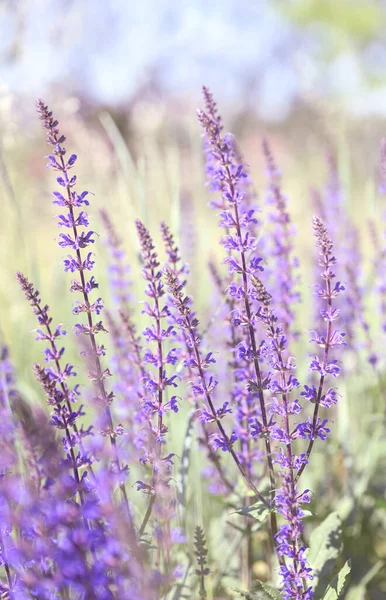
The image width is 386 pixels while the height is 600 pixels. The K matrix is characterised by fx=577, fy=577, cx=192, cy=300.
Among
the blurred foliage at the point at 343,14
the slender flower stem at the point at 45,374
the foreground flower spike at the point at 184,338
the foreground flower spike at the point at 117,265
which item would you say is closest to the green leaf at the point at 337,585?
the foreground flower spike at the point at 184,338

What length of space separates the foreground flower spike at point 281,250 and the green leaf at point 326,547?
3.18 ft

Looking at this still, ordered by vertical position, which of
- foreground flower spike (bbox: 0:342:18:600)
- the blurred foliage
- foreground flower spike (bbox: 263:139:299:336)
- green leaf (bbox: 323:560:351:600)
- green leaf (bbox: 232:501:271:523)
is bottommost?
green leaf (bbox: 323:560:351:600)

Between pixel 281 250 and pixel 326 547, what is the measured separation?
4.55 ft

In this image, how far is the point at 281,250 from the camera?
2.92 m

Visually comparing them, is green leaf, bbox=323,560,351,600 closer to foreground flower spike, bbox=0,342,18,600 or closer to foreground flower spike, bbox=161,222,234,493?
foreground flower spike, bbox=161,222,234,493

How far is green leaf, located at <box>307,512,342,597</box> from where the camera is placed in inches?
87.4

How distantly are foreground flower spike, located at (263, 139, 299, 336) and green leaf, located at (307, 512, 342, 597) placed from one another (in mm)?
970

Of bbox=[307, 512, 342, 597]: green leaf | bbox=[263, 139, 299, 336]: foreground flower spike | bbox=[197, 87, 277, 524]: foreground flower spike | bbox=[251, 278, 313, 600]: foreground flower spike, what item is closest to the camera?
bbox=[251, 278, 313, 600]: foreground flower spike

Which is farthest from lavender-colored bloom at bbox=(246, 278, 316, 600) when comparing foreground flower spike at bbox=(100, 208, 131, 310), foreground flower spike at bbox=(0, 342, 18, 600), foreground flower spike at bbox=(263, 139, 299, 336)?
foreground flower spike at bbox=(100, 208, 131, 310)

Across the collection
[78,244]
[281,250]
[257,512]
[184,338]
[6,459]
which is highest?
[281,250]

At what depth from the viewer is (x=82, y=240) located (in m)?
1.81

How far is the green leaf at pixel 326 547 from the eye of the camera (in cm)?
222

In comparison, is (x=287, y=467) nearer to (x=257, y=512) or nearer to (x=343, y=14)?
(x=257, y=512)

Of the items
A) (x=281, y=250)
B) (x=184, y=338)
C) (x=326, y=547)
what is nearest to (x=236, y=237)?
(x=184, y=338)
